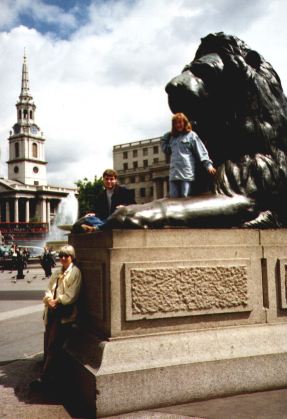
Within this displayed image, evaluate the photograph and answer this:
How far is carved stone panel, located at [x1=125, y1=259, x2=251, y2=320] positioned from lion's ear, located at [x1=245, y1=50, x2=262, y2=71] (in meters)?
2.41

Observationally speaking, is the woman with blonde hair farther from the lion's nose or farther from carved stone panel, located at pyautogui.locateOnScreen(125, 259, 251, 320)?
carved stone panel, located at pyautogui.locateOnScreen(125, 259, 251, 320)

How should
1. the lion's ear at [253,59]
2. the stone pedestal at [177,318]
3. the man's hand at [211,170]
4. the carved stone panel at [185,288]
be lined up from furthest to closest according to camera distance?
1. the lion's ear at [253,59]
2. the man's hand at [211,170]
3. the carved stone panel at [185,288]
4. the stone pedestal at [177,318]

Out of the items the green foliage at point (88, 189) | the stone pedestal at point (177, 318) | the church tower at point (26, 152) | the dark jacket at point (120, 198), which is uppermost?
the church tower at point (26, 152)

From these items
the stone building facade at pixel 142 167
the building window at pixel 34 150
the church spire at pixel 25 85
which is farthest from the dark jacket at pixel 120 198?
the church spire at pixel 25 85

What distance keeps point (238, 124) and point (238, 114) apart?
4.8 inches

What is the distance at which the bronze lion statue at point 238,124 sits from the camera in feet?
16.3

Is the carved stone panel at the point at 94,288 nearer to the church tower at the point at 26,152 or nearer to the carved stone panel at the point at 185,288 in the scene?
the carved stone panel at the point at 185,288

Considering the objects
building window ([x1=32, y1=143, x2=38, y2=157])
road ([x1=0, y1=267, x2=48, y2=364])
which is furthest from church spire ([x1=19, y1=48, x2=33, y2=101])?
road ([x1=0, y1=267, x2=48, y2=364])

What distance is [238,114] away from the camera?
17.2ft

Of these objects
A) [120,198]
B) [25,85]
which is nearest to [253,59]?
[120,198]

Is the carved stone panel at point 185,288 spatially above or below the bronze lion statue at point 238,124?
below

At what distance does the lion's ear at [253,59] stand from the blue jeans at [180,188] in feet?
5.35

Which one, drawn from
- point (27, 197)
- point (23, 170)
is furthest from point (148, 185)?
point (23, 170)

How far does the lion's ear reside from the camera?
5.45m
